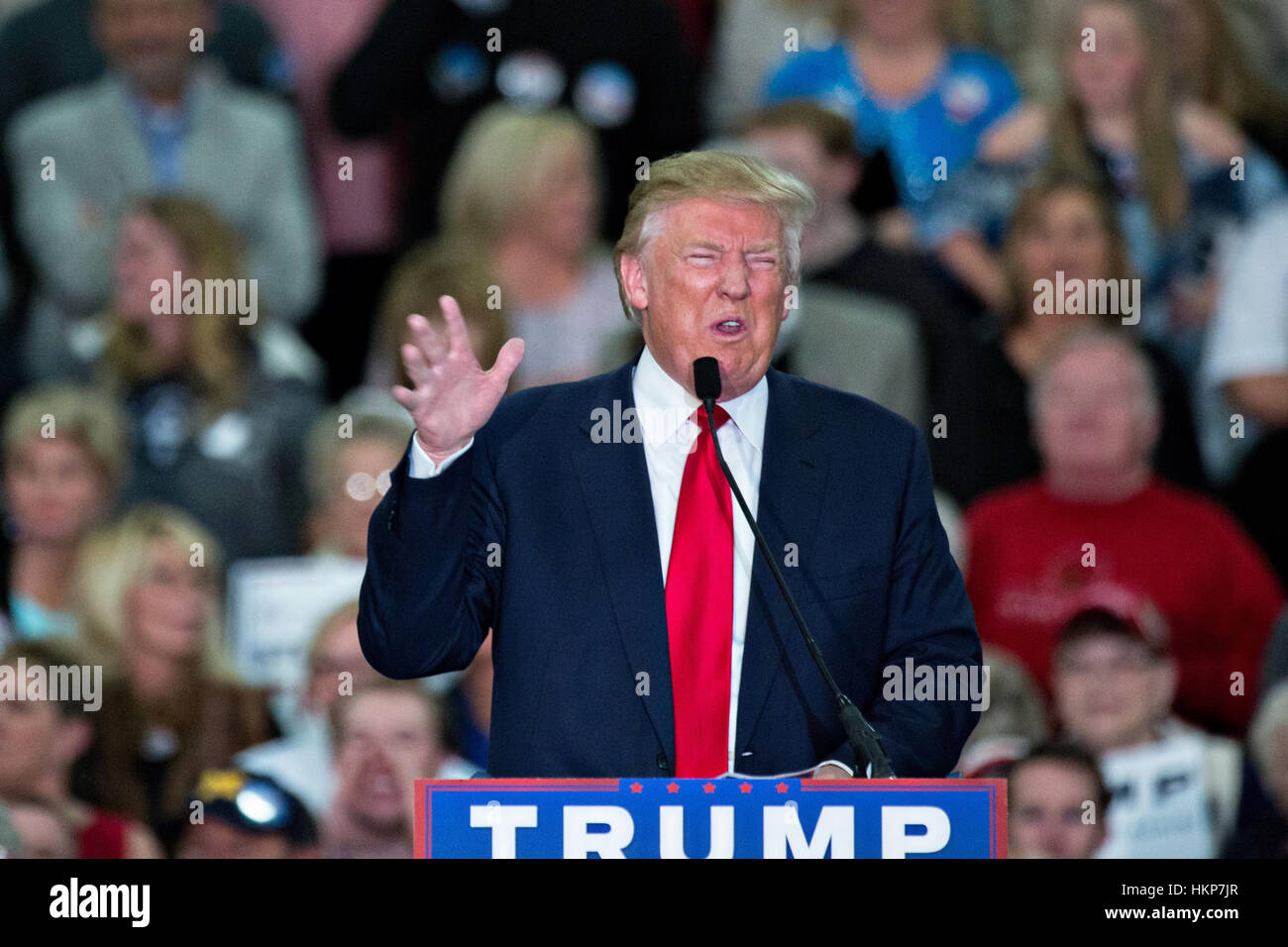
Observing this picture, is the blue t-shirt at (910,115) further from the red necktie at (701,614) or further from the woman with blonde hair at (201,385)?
the red necktie at (701,614)

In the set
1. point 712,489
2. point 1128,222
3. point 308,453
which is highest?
point 1128,222

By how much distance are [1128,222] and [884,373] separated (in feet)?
2.90

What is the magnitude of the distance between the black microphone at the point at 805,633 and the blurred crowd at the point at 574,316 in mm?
2030

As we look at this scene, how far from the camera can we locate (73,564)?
485 cm

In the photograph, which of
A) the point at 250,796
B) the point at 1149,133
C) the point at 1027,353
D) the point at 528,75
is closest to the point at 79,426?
the point at 250,796

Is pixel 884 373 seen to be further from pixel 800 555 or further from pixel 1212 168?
pixel 800 555

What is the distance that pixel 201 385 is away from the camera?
4.93 m

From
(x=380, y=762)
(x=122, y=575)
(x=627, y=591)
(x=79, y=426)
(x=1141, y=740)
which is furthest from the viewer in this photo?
(x=79, y=426)

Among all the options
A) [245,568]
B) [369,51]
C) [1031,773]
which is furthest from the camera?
[369,51]

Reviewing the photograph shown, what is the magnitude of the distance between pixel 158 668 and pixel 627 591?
2396mm

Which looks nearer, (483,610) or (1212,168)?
(483,610)

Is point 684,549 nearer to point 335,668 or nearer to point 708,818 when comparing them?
point 708,818

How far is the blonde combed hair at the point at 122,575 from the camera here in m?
4.64
